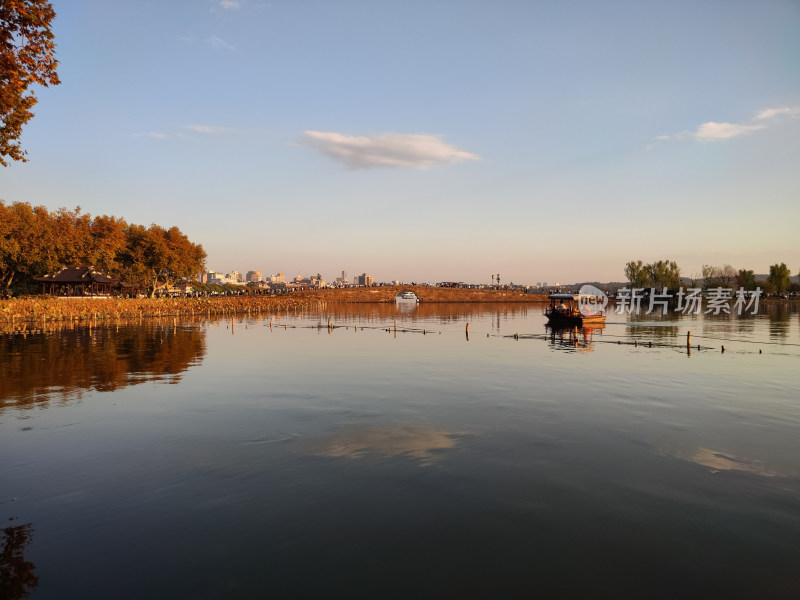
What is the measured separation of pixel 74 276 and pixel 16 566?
92693 millimetres

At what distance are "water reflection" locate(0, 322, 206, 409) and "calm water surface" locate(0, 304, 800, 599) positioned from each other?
1.28ft

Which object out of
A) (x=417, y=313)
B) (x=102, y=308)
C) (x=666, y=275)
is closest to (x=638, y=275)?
(x=666, y=275)

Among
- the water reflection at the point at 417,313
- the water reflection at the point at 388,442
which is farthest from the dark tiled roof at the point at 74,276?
A: the water reflection at the point at 388,442

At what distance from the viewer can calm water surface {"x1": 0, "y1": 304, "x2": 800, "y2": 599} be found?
870 centimetres

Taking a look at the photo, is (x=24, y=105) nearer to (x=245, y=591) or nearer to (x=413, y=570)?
(x=245, y=591)

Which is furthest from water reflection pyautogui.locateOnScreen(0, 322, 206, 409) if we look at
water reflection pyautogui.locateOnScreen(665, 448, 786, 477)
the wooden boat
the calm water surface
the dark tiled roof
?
the wooden boat

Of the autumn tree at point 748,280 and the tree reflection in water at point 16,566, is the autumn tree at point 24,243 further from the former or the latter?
the autumn tree at point 748,280

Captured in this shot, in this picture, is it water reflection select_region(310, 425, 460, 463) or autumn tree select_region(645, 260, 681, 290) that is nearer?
water reflection select_region(310, 425, 460, 463)

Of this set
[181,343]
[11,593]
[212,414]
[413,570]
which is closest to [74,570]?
[11,593]

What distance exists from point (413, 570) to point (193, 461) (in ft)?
27.1

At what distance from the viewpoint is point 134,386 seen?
84.6ft

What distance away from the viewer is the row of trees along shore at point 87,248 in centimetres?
7481

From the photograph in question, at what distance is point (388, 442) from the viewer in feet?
53.4

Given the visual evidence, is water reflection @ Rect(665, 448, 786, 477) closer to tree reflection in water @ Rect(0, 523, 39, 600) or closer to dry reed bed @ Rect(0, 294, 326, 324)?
tree reflection in water @ Rect(0, 523, 39, 600)
